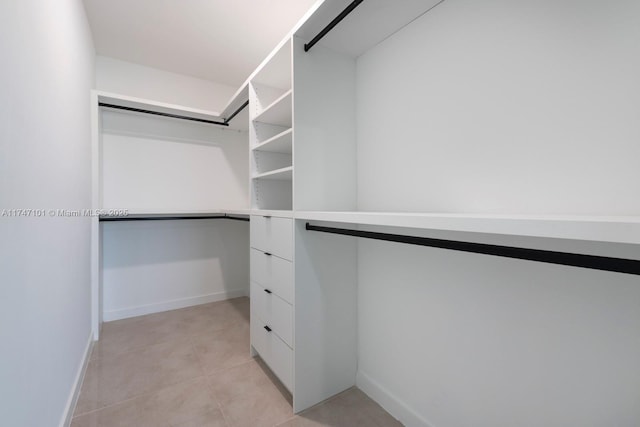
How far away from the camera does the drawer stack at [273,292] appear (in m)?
1.53

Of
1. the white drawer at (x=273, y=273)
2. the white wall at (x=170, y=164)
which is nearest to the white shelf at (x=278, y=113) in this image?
the white drawer at (x=273, y=273)

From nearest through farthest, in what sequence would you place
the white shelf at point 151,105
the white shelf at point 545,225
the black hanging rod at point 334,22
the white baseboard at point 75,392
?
the white shelf at point 545,225 < the black hanging rod at point 334,22 < the white baseboard at point 75,392 < the white shelf at point 151,105

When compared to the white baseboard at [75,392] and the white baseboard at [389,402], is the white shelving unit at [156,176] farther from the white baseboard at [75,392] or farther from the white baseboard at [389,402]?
the white baseboard at [389,402]

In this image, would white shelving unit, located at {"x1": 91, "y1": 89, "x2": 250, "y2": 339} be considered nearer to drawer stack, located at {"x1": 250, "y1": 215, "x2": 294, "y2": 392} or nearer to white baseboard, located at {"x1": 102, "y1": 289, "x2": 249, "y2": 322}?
white baseboard, located at {"x1": 102, "y1": 289, "x2": 249, "y2": 322}

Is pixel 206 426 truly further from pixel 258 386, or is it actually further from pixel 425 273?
pixel 425 273

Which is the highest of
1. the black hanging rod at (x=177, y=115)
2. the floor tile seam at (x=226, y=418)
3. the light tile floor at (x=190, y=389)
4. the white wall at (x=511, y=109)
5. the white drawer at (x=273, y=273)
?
the black hanging rod at (x=177, y=115)

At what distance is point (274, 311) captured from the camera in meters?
1.68

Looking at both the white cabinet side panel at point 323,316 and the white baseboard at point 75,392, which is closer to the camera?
the white baseboard at point 75,392

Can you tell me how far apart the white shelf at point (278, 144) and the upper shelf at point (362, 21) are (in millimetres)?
529

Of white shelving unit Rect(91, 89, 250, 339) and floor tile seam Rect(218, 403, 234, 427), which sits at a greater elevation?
white shelving unit Rect(91, 89, 250, 339)

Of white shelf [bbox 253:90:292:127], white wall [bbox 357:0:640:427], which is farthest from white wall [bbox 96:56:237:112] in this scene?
white wall [bbox 357:0:640:427]

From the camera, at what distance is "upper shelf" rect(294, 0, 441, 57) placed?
4.11 ft

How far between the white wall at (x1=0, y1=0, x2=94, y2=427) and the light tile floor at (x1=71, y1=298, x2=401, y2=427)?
0.22 m

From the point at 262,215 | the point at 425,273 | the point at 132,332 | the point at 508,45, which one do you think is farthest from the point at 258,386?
the point at 508,45
